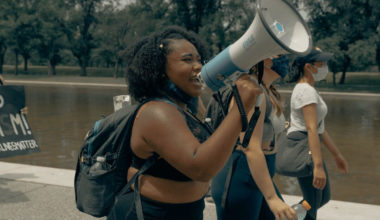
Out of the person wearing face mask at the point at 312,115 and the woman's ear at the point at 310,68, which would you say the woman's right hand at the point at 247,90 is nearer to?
the person wearing face mask at the point at 312,115

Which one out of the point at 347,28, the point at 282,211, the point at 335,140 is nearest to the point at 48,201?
the point at 282,211

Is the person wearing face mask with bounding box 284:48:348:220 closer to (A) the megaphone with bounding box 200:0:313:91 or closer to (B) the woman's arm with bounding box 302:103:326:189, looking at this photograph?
(B) the woman's arm with bounding box 302:103:326:189

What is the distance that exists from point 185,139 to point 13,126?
4424 mm

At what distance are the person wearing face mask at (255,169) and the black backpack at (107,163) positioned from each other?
0.64 metres

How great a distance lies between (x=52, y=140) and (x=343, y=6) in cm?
3386

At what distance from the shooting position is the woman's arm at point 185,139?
5.37ft

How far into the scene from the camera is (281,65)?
104 inches

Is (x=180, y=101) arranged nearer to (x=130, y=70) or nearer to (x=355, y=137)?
(x=130, y=70)

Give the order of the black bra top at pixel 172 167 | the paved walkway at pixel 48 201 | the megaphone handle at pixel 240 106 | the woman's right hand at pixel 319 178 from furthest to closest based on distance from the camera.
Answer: the paved walkway at pixel 48 201 < the woman's right hand at pixel 319 178 < the black bra top at pixel 172 167 < the megaphone handle at pixel 240 106

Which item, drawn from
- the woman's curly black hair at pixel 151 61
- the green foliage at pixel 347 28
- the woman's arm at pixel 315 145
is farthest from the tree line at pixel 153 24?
the woman's curly black hair at pixel 151 61

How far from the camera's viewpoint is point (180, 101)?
1.93 meters

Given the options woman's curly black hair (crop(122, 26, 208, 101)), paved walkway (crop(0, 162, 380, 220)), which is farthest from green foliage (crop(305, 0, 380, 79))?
woman's curly black hair (crop(122, 26, 208, 101))

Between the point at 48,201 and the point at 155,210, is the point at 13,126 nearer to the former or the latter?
the point at 48,201

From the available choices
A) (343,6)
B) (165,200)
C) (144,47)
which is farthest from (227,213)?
(343,6)
